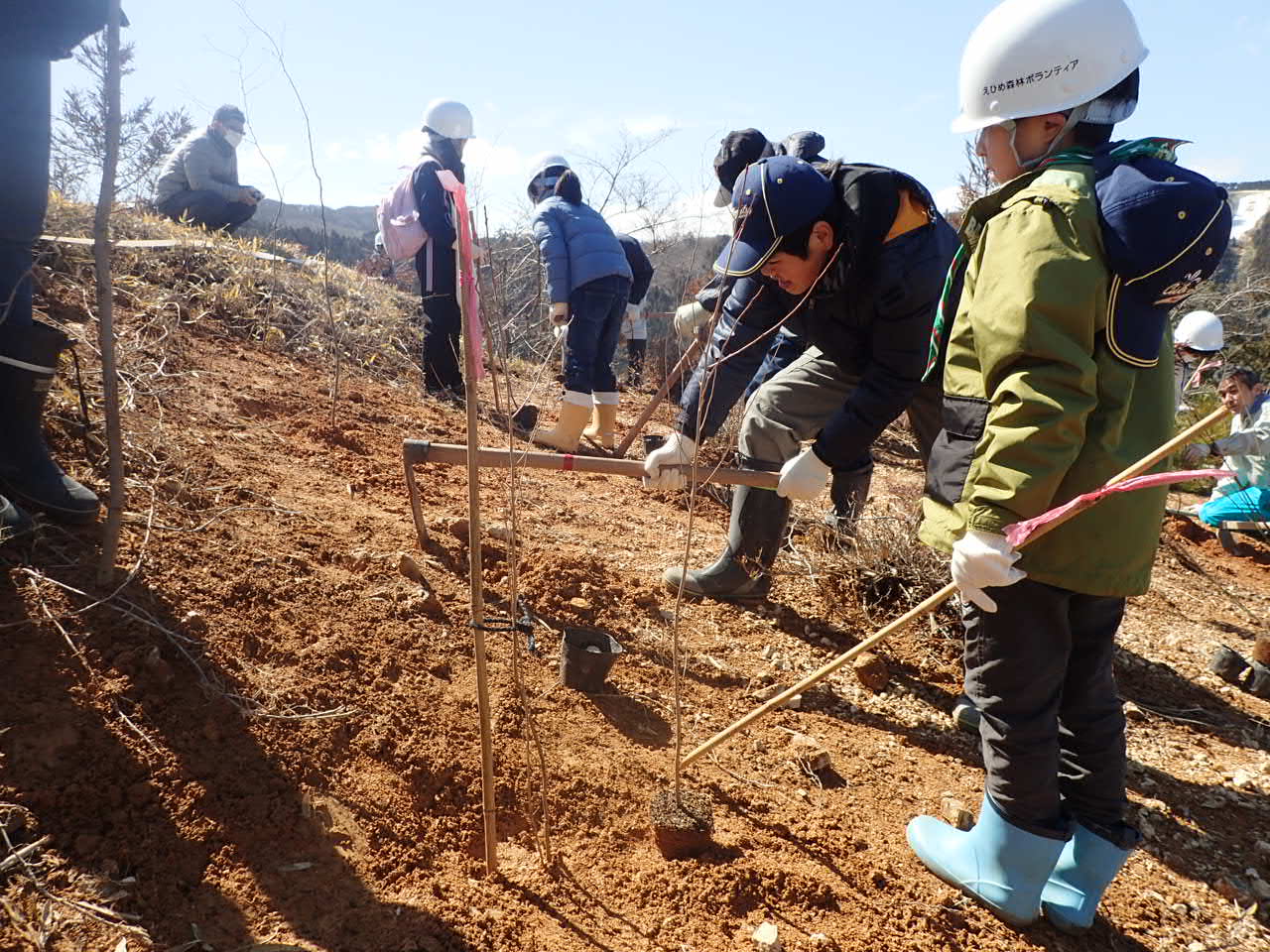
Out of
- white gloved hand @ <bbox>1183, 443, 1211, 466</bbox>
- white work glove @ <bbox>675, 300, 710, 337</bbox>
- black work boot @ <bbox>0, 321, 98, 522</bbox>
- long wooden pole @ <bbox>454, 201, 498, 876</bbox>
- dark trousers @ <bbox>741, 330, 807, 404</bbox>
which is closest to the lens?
long wooden pole @ <bbox>454, 201, 498, 876</bbox>

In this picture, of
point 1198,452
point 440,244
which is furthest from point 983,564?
point 1198,452

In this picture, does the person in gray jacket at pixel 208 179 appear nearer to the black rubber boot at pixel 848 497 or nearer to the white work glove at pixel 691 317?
the white work glove at pixel 691 317

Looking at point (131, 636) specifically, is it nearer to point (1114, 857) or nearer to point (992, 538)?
point (992, 538)

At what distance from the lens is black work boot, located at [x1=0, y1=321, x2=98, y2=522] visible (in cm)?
209

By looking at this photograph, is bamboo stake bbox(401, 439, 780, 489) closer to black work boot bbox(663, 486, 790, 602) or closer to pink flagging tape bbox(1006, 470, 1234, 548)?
black work boot bbox(663, 486, 790, 602)

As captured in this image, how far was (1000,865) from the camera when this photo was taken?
175 cm

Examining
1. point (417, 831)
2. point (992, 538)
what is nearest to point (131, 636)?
point (417, 831)

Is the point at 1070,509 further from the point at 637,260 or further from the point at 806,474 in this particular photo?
the point at 637,260

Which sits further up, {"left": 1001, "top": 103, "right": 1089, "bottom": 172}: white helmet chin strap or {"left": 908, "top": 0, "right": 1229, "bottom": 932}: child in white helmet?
{"left": 1001, "top": 103, "right": 1089, "bottom": 172}: white helmet chin strap

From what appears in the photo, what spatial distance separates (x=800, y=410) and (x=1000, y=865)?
1.66 meters

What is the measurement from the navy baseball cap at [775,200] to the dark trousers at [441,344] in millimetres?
3488

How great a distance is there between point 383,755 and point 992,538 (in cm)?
146

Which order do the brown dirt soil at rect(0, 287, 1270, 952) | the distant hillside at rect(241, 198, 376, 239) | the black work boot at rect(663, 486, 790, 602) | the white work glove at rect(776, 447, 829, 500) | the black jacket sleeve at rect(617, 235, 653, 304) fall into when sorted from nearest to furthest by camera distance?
the brown dirt soil at rect(0, 287, 1270, 952) < the white work glove at rect(776, 447, 829, 500) < the black work boot at rect(663, 486, 790, 602) < the black jacket sleeve at rect(617, 235, 653, 304) < the distant hillside at rect(241, 198, 376, 239)

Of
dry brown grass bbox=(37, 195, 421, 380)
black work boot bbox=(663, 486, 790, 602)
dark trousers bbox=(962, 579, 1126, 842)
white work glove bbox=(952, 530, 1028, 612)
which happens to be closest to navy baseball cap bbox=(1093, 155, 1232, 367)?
white work glove bbox=(952, 530, 1028, 612)
